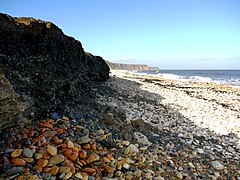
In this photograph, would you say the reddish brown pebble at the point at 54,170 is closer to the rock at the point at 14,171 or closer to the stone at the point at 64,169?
the stone at the point at 64,169

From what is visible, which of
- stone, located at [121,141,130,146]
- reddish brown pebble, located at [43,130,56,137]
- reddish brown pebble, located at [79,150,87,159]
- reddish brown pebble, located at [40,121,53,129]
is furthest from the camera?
stone, located at [121,141,130,146]

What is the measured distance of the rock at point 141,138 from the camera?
5064 millimetres

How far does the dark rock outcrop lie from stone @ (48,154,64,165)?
0.94 metres

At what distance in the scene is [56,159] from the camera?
3230 millimetres

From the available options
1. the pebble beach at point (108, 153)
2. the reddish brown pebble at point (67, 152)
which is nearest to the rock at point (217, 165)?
the pebble beach at point (108, 153)

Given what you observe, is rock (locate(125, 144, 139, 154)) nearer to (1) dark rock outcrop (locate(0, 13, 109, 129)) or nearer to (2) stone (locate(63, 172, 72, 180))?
(2) stone (locate(63, 172, 72, 180))

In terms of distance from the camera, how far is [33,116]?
3.95 m

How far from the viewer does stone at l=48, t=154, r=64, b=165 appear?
10.4ft

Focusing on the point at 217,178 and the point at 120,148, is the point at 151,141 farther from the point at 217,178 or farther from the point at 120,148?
the point at 217,178

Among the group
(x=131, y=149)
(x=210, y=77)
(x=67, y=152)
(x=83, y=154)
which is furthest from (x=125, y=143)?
(x=210, y=77)

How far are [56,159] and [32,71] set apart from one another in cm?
205

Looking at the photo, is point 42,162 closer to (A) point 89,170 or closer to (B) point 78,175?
(B) point 78,175

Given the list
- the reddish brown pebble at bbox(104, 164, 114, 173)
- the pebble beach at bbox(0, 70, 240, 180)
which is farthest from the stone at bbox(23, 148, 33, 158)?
the reddish brown pebble at bbox(104, 164, 114, 173)

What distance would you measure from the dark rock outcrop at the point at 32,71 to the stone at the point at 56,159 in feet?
3.08
